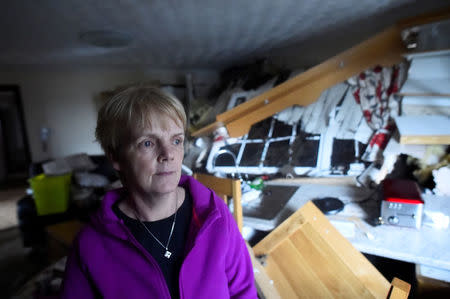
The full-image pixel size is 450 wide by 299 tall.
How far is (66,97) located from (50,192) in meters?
1.20

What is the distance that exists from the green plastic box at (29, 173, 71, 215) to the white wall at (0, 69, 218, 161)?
557mm

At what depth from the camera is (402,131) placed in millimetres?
1224

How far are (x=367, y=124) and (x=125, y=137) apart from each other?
1195 millimetres

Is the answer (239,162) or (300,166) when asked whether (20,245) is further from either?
(300,166)

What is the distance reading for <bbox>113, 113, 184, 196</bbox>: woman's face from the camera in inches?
27.7

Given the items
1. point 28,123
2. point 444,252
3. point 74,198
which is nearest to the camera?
point 444,252

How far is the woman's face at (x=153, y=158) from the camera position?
27.7 inches

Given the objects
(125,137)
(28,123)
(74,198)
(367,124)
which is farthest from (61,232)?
(367,124)

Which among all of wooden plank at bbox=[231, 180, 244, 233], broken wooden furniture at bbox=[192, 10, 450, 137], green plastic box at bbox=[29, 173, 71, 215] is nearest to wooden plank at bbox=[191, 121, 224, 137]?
broken wooden furniture at bbox=[192, 10, 450, 137]

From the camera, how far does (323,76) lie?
1392mm

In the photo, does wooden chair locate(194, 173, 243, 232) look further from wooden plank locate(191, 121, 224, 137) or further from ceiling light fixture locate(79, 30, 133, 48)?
ceiling light fixture locate(79, 30, 133, 48)

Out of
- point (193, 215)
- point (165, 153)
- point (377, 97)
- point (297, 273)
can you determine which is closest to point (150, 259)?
point (193, 215)

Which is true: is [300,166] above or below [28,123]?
below

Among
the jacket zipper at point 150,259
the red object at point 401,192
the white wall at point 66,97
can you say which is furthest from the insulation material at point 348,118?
the white wall at point 66,97
